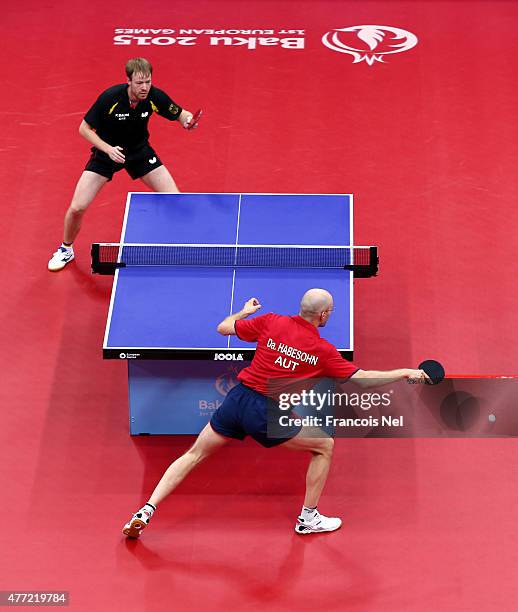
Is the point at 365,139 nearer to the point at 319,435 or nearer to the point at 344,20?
the point at 344,20

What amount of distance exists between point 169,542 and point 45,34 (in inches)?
256

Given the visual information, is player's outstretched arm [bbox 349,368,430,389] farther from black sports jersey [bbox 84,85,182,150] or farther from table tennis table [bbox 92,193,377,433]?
black sports jersey [bbox 84,85,182,150]

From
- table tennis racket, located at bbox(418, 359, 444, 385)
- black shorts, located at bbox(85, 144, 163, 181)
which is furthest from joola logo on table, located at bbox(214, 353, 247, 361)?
black shorts, located at bbox(85, 144, 163, 181)

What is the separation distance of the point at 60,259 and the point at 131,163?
103 centimetres

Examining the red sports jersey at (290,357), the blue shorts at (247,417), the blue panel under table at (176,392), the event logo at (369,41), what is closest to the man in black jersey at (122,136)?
the blue panel under table at (176,392)

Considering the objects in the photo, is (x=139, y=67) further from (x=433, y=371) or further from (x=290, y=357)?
(x=433, y=371)

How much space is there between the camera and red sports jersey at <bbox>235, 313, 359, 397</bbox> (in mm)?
6766

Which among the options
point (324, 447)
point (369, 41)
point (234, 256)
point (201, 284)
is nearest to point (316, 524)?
point (324, 447)

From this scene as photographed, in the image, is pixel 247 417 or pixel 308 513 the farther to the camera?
pixel 308 513

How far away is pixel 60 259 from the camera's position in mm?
9102

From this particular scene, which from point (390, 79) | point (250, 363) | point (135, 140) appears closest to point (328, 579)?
point (250, 363)

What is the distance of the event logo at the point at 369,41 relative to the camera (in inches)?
451

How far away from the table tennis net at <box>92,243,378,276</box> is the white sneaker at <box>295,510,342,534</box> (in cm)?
173

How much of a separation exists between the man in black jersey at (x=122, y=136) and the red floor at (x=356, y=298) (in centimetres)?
65
